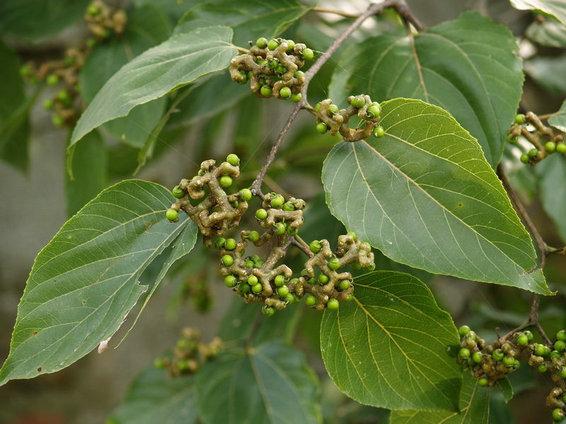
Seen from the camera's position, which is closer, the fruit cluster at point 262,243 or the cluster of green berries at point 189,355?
the fruit cluster at point 262,243

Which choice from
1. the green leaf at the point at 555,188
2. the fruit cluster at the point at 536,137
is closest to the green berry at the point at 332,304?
the fruit cluster at the point at 536,137

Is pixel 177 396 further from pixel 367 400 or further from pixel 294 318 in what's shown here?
pixel 367 400

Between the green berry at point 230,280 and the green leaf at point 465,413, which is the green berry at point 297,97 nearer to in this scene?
the green berry at point 230,280

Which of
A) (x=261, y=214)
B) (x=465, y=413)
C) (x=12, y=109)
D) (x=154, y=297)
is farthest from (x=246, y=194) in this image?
(x=154, y=297)

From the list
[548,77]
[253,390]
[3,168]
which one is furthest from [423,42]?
[3,168]

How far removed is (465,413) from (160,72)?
53cm

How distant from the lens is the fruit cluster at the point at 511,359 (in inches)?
31.8

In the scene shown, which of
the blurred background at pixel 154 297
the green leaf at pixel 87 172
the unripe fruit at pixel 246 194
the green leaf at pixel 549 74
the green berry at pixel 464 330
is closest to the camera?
the unripe fruit at pixel 246 194

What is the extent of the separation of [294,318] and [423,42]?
0.56 meters

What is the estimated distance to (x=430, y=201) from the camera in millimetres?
788

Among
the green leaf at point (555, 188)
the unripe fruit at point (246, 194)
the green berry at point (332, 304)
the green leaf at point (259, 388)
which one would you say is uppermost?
the unripe fruit at point (246, 194)

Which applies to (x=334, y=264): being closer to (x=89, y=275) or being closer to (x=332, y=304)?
(x=332, y=304)

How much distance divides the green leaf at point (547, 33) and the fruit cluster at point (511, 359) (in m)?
0.73

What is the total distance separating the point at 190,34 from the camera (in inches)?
35.7
